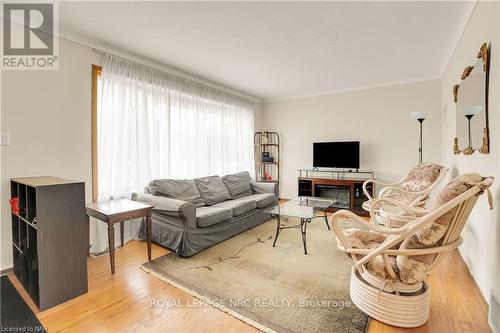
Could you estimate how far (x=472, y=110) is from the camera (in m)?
2.21

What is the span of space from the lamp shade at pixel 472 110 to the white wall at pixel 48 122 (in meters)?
3.93

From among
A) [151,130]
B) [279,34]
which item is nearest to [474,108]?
[279,34]

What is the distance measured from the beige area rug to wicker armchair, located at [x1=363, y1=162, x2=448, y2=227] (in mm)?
650

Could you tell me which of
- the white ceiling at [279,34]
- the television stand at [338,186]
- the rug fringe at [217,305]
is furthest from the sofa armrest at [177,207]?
the television stand at [338,186]

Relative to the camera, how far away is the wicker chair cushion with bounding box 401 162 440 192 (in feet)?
9.52

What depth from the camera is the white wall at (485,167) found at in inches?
66.1

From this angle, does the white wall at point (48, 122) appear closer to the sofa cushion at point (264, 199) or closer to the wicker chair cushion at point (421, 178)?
the sofa cushion at point (264, 199)

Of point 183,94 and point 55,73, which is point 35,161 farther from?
point 183,94

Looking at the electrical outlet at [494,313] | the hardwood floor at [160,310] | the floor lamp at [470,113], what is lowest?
the hardwood floor at [160,310]

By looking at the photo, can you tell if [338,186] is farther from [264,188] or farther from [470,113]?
[470,113]

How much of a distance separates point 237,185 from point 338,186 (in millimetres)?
2036

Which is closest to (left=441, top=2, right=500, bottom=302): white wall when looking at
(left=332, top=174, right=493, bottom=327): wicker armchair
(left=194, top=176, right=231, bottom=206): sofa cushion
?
(left=332, top=174, right=493, bottom=327): wicker armchair

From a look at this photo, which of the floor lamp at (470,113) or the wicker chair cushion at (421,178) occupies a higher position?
the floor lamp at (470,113)

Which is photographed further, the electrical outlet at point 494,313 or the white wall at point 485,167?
the white wall at point 485,167
